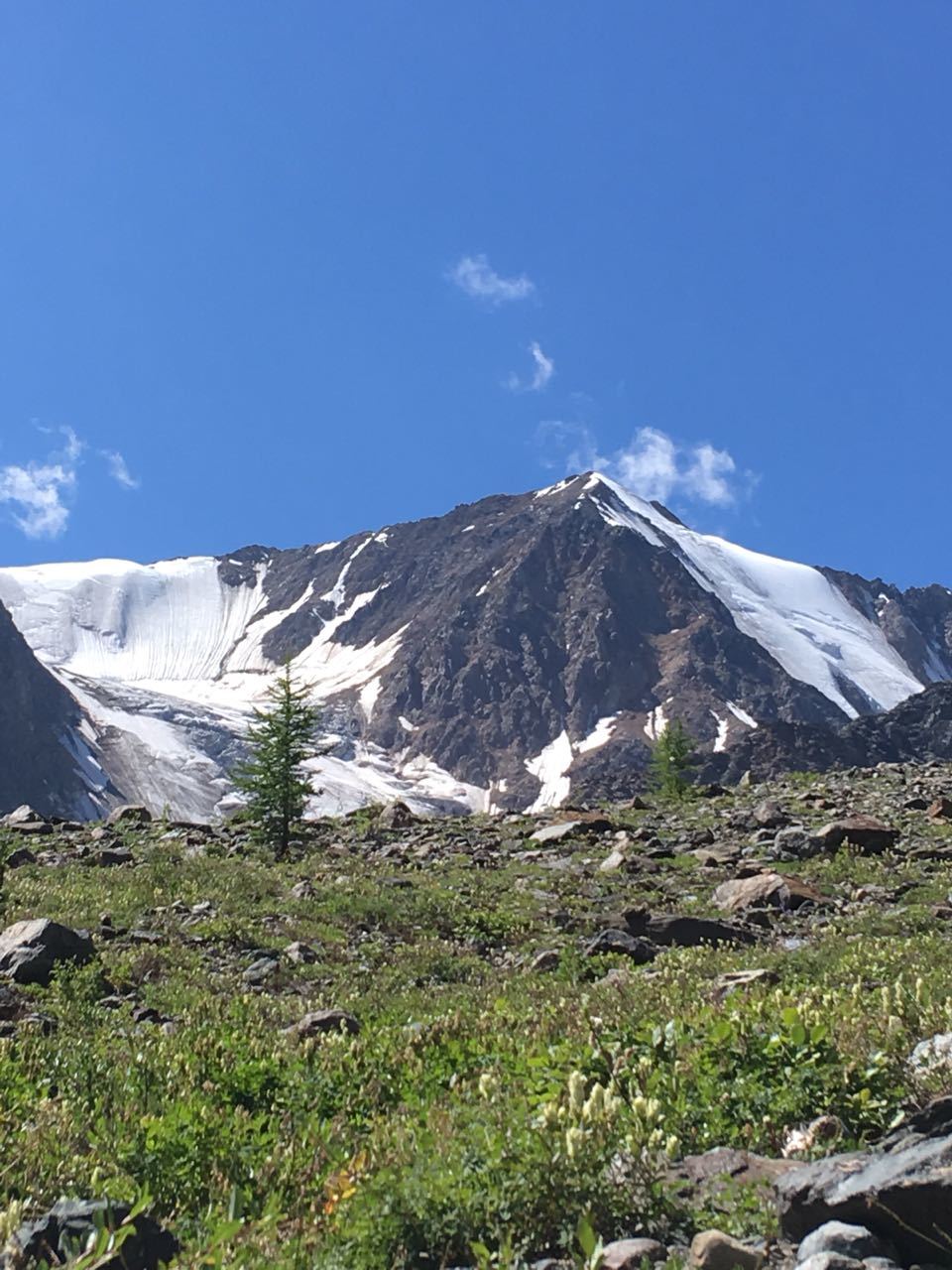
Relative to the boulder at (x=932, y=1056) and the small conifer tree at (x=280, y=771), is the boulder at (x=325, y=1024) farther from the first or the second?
the small conifer tree at (x=280, y=771)

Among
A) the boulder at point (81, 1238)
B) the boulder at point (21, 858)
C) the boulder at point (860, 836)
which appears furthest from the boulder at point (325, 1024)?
the boulder at point (860, 836)

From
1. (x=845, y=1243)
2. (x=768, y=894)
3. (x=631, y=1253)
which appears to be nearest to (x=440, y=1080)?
(x=631, y=1253)

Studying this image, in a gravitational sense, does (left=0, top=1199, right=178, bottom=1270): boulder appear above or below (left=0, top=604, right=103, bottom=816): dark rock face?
below

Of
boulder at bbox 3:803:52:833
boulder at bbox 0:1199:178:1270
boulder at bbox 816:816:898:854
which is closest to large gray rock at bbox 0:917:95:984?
boulder at bbox 0:1199:178:1270

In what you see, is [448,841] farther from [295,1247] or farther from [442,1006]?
[295,1247]

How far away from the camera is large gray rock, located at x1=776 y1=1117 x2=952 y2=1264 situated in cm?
385

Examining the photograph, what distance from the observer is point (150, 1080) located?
6.74 meters

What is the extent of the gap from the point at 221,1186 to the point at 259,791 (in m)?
19.1

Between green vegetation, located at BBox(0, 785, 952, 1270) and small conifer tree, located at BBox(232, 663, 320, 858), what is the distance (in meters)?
9.13

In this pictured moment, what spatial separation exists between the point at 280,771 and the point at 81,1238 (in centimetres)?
2022

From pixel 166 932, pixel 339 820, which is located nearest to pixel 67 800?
pixel 339 820

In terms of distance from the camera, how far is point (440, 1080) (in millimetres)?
6715

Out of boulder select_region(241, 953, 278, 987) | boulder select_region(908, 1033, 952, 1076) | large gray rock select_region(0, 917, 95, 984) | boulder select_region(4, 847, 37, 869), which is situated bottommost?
boulder select_region(908, 1033, 952, 1076)

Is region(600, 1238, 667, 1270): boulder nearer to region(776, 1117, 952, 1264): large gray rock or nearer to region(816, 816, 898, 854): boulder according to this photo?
region(776, 1117, 952, 1264): large gray rock
